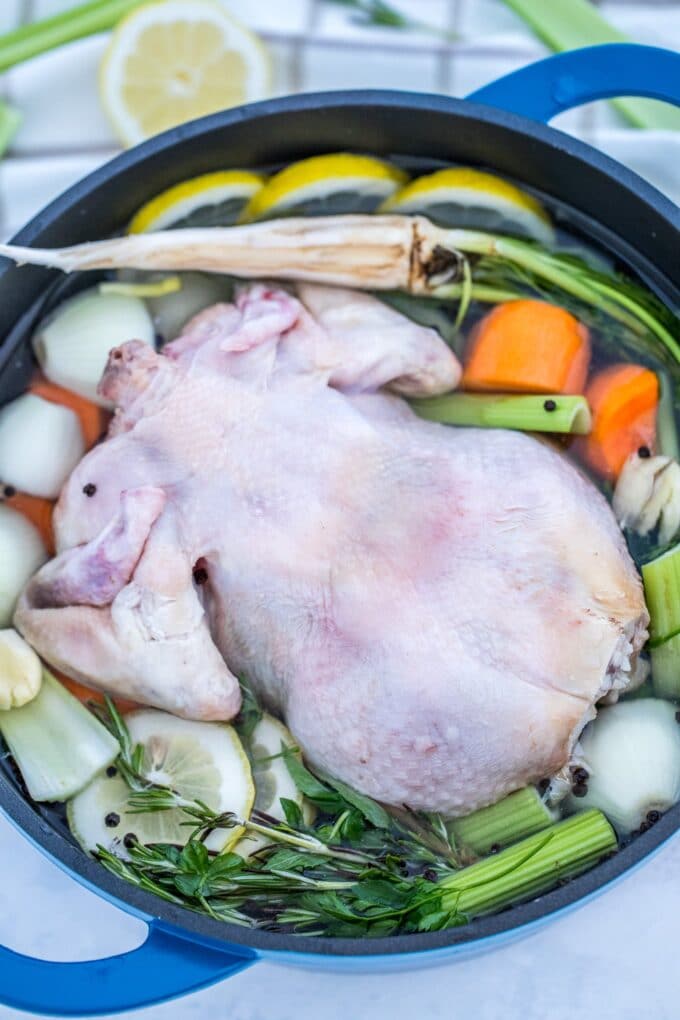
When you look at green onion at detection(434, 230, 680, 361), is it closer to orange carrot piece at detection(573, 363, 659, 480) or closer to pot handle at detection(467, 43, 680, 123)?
orange carrot piece at detection(573, 363, 659, 480)

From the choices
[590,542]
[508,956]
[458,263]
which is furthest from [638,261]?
[508,956]

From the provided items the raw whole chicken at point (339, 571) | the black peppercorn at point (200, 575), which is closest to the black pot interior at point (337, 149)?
the raw whole chicken at point (339, 571)

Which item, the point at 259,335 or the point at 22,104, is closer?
the point at 259,335

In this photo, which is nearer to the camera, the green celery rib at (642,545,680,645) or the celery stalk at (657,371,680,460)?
the green celery rib at (642,545,680,645)

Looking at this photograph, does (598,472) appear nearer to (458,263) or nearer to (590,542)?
(590,542)

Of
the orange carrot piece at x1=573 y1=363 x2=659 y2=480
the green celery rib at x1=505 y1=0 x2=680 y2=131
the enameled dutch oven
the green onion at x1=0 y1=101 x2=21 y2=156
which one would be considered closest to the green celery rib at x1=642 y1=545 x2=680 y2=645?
the orange carrot piece at x1=573 y1=363 x2=659 y2=480
